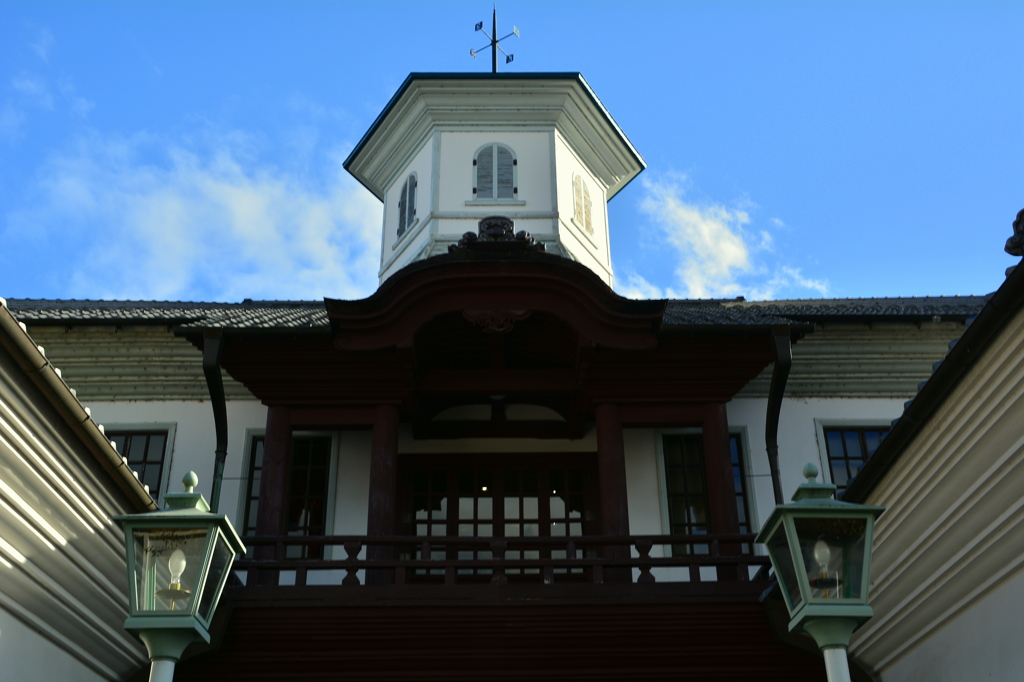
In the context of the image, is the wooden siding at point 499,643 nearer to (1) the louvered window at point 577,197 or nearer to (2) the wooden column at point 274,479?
(2) the wooden column at point 274,479

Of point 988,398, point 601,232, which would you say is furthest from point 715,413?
point 601,232

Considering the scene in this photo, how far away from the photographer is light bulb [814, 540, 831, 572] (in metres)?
6.55

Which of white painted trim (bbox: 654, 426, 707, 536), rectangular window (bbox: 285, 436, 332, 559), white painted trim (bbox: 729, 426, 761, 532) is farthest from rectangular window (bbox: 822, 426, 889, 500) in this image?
rectangular window (bbox: 285, 436, 332, 559)

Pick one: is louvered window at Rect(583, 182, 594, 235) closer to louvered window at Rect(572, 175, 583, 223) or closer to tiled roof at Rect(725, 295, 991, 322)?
louvered window at Rect(572, 175, 583, 223)

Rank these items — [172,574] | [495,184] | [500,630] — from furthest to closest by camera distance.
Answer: [495,184], [500,630], [172,574]

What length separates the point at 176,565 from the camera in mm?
6703

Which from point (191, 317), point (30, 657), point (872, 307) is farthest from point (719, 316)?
point (30, 657)

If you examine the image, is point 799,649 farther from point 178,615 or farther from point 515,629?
point 178,615

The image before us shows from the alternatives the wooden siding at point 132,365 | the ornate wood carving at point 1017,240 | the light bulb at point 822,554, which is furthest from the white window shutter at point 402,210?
the light bulb at point 822,554

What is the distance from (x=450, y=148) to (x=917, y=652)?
1202 cm

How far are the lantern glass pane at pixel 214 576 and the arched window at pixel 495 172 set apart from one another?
11912 millimetres

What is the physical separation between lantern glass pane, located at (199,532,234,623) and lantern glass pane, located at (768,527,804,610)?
3.67 meters

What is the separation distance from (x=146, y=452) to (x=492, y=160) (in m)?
8.11

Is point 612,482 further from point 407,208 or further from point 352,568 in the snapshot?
point 407,208
